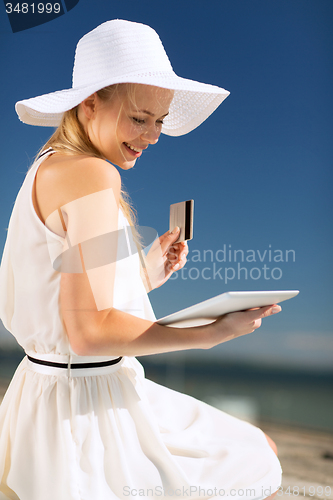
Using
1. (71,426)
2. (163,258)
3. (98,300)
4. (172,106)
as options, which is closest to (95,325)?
(98,300)

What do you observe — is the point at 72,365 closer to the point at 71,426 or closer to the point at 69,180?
the point at 71,426

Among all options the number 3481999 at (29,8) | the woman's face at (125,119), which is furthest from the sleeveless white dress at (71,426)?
the number 3481999 at (29,8)

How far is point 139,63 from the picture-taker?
561 millimetres

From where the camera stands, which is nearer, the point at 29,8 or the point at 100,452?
the point at 100,452

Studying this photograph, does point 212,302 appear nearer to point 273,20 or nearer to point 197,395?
point 197,395

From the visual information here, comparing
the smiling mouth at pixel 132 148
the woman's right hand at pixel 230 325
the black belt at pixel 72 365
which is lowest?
the black belt at pixel 72 365

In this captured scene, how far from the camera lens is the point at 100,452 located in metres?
0.49

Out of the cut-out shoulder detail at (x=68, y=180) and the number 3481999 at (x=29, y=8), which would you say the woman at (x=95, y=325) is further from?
the number 3481999 at (x=29, y=8)

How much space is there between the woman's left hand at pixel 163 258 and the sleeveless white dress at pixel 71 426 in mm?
223

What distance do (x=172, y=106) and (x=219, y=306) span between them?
1.76ft

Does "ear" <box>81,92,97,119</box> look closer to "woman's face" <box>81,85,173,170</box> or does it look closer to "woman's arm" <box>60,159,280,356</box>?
"woman's face" <box>81,85,173,170</box>

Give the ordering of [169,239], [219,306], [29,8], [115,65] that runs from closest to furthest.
Result: [219,306]
[115,65]
[169,239]
[29,8]

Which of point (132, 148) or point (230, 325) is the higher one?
point (132, 148)

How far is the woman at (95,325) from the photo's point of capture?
0.47 metres
